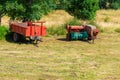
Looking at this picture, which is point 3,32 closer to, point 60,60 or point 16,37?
point 16,37

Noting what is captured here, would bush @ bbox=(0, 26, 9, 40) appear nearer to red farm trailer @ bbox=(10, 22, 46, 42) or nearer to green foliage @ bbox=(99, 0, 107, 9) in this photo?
red farm trailer @ bbox=(10, 22, 46, 42)

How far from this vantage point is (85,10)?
43.1 meters

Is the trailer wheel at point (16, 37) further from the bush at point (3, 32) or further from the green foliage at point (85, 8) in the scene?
the green foliage at point (85, 8)

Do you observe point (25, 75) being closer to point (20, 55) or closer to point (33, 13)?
point (20, 55)

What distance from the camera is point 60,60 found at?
16.5 meters

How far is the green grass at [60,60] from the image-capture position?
1347 centimetres

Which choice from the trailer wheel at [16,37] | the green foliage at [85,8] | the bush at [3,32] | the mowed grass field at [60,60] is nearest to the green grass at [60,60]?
the mowed grass field at [60,60]

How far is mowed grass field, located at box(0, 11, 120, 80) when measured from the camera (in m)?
13.5

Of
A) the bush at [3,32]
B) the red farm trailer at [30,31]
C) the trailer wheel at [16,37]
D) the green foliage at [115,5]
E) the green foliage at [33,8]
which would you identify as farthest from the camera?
the green foliage at [115,5]

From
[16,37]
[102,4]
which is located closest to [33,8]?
[16,37]

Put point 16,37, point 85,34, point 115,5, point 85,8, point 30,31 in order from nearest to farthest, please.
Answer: point 30,31, point 16,37, point 85,34, point 85,8, point 115,5

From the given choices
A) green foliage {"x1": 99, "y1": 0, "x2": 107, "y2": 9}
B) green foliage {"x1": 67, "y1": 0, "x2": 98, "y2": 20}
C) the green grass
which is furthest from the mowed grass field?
green foliage {"x1": 99, "y1": 0, "x2": 107, "y2": 9}

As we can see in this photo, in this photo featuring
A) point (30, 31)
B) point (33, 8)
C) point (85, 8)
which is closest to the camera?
point (30, 31)

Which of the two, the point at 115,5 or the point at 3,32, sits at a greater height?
the point at 3,32
